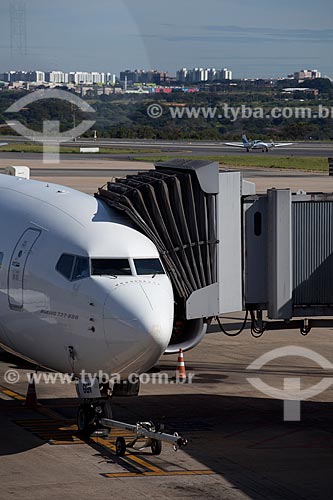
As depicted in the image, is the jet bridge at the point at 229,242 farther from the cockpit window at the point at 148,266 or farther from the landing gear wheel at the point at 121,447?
the landing gear wheel at the point at 121,447

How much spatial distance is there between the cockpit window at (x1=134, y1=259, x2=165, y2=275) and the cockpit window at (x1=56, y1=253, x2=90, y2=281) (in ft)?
3.15

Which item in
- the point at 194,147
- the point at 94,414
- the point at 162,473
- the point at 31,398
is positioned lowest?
the point at 162,473

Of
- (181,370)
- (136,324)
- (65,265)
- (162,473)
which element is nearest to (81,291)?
(65,265)

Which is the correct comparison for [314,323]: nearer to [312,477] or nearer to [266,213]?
[266,213]

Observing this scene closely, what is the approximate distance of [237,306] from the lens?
2361 centimetres

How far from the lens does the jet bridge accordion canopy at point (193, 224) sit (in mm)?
22562

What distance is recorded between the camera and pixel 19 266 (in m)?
22.6

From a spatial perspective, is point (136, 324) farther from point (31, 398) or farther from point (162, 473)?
point (31, 398)

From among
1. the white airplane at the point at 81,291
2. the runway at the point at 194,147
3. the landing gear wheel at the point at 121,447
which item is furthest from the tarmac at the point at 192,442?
the runway at the point at 194,147

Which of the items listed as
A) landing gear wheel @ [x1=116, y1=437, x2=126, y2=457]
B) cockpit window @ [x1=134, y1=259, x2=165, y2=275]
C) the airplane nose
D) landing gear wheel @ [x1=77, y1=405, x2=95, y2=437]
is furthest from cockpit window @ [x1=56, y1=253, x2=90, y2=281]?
landing gear wheel @ [x1=116, y1=437, x2=126, y2=457]

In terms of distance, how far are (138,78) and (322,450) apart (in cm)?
9183

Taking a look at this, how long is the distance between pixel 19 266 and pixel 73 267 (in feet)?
6.12

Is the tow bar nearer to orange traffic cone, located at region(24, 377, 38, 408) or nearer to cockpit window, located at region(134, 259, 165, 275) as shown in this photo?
cockpit window, located at region(134, 259, 165, 275)

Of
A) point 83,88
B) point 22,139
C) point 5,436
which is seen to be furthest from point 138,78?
point 5,436
